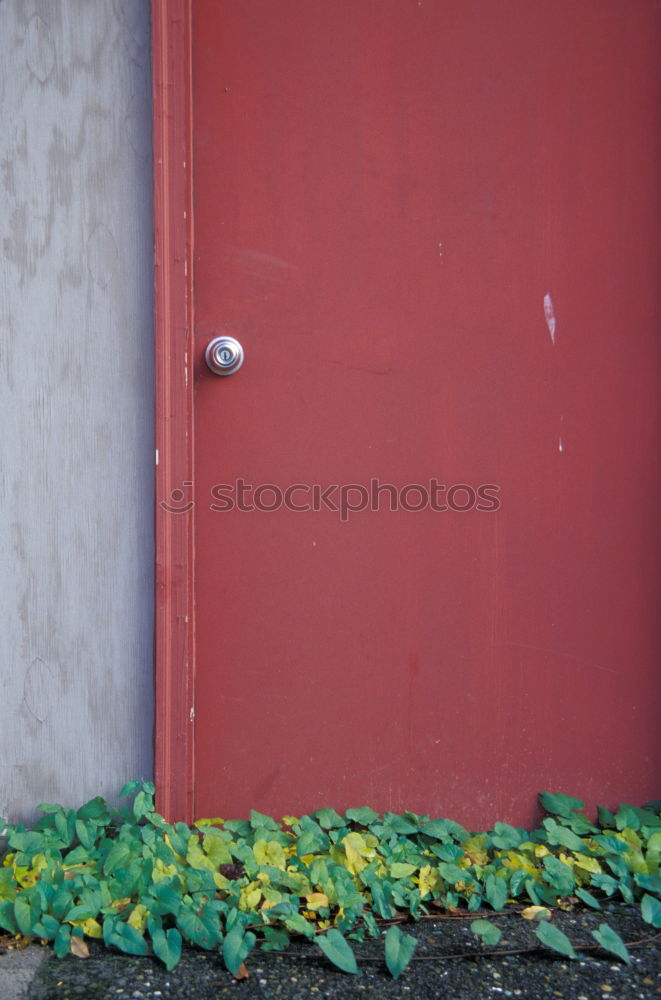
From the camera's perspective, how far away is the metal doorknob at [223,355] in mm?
1838

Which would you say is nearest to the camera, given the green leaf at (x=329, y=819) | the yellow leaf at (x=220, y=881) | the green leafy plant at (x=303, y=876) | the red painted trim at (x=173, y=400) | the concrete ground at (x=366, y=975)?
the concrete ground at (x=366, y=975)

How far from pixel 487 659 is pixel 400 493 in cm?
48

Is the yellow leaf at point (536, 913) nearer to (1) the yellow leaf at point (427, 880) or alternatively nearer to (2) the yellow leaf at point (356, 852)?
(1) the yellow leaf at point (427, 880)

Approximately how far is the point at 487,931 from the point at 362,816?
42 centimetres

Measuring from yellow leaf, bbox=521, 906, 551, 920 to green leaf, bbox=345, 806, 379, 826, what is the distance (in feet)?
1.31

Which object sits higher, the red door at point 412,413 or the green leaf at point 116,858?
the red door at point 412,413

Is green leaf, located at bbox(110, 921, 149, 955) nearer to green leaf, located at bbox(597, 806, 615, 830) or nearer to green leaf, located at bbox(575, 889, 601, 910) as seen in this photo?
green leaf, located at bbox(575, 889, 601, 910)

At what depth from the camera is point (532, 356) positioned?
77.5 inches

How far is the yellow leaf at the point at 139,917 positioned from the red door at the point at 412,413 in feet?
0.93

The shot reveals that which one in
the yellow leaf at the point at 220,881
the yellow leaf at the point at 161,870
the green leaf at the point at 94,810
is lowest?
the yellow leaf at the point at 220,881

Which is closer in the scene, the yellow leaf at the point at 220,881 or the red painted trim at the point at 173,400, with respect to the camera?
the yellow leaf at the point at 220,881

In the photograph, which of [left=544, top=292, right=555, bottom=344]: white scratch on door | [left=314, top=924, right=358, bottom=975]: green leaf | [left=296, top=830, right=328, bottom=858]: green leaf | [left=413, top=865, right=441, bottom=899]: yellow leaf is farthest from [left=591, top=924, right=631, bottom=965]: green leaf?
[left=544, top=292, right=555, bottom=344]: white scratch on door

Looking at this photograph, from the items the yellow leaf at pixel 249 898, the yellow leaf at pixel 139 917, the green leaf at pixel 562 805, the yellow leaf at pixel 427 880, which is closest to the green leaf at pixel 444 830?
the yellow leaf at pixel 427 880

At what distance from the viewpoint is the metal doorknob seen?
184 cm
